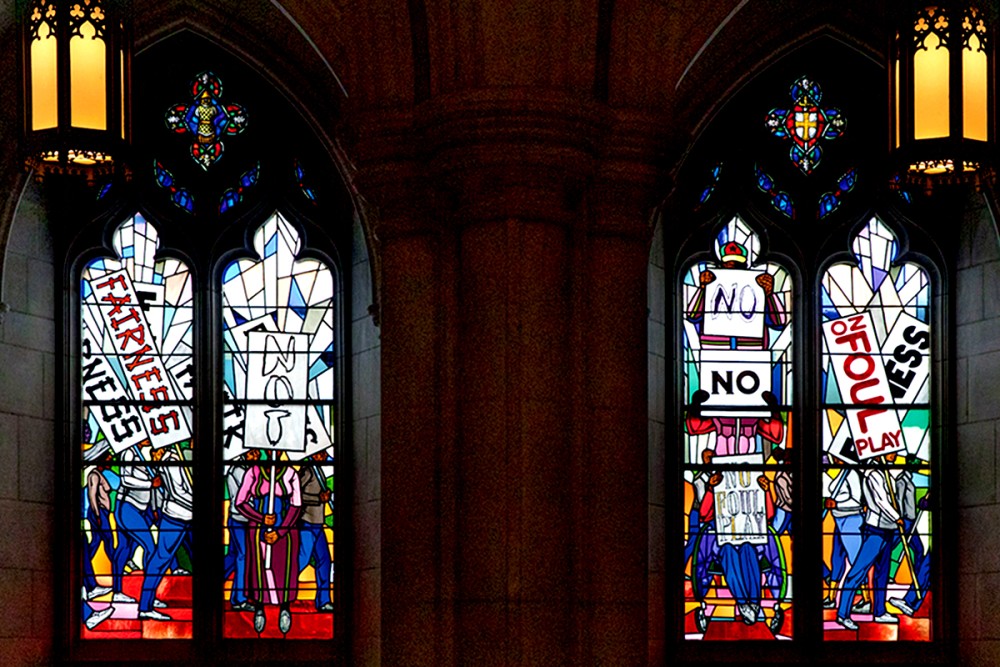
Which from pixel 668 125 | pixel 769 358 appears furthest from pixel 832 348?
pixel 668 125

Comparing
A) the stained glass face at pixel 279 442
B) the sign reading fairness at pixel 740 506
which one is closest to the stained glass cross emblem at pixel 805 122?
the sign reading fairness at pixel 740 506

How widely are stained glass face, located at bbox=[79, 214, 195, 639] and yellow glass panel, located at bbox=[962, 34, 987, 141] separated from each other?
5.14m

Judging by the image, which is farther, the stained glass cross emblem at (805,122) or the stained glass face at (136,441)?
the stained glass cross emblem at (805,122)

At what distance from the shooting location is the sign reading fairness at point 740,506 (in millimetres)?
10641

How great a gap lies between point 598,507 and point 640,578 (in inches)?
13.0

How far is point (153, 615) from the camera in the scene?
10.5 meters

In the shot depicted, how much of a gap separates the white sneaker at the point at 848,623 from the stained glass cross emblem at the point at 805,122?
267cm

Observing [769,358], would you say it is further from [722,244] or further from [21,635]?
[21,635]

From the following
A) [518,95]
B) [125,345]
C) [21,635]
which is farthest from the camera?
[125,345]

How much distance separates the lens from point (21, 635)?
1000 cm

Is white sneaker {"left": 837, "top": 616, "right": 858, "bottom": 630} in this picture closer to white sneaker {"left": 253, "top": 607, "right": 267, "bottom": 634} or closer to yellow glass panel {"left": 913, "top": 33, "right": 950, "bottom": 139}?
white sneaker {"left": 253, "top": 607, "right": 267, "bottom": 634}

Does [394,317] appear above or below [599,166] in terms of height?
below

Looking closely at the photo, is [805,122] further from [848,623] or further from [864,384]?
[848,623]

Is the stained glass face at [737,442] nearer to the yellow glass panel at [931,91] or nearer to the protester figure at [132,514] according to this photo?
the protester figure at [132,514]
